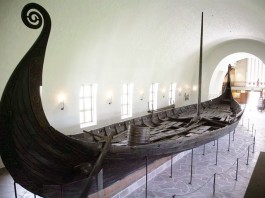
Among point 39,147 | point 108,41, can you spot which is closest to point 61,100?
point 108,41


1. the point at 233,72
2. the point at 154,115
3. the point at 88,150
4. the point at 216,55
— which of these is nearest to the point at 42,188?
the point at 88,150

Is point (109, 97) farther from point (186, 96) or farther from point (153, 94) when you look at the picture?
point (186, 96)

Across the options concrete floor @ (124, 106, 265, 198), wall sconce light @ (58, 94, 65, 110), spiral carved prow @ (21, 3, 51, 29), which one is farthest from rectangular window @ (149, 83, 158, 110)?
spiral carved prow @ (21, 3, 51, 29)

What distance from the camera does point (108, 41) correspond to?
10078 millimetres

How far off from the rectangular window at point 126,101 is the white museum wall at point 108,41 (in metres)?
0.35

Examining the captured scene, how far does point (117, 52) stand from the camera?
11047mm

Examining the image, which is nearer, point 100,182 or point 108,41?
point 100,182

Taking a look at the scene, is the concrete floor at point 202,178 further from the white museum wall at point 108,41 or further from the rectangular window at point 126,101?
the rectangular window at point 126,101

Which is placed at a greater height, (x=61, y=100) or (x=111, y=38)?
(x=111, y=38)

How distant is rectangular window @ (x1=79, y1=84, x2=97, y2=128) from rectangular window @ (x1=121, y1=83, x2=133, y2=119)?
2.40 metres

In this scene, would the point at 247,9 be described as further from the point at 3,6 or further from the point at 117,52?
the point at 3,6

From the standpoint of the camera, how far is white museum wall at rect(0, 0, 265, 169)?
735cm

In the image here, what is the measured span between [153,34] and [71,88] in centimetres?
492

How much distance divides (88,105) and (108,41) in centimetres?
316
